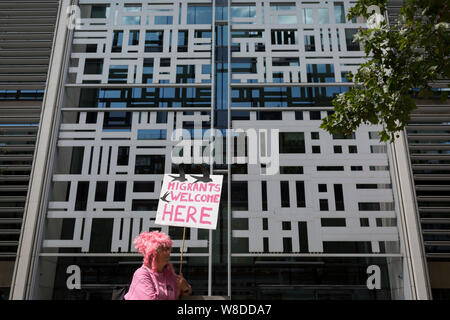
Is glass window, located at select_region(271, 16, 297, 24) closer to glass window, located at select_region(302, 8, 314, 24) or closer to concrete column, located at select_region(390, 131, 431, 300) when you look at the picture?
glass window, located at select_region(302, 8, 314, 24)

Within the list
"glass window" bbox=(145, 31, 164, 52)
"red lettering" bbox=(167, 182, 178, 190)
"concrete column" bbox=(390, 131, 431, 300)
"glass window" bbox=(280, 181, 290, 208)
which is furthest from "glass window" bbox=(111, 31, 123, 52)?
"concrete column" bbox=(390, 131, 431, 300)

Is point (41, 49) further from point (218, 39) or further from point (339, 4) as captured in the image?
point (339, 4)

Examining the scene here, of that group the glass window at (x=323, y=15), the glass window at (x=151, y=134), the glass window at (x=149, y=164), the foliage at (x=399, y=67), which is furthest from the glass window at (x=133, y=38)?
the foliage at (x=399, y=67)

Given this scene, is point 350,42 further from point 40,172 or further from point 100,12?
point 40,172

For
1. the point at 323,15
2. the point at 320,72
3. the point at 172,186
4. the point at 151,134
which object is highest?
the point at 323,15

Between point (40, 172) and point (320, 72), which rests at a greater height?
point (320, 72)

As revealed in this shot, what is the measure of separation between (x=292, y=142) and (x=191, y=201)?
5.29 metres

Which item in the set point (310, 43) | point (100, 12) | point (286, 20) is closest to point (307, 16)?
point (286, 20)

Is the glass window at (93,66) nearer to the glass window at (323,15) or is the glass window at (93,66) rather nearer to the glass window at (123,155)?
the glass window at (123,155)

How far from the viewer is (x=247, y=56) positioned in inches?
388

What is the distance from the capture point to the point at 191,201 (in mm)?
4363

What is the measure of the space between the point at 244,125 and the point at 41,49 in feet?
18.9

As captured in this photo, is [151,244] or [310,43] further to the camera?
[310,43]

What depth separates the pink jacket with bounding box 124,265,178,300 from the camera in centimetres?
309
